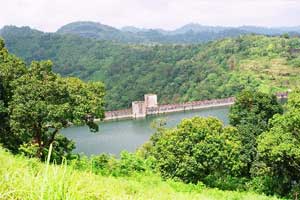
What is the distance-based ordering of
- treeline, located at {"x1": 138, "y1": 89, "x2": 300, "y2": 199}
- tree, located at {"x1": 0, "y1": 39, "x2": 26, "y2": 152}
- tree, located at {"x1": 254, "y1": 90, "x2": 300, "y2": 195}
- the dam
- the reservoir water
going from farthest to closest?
1. the dam
2. the reservoir water
3. treeline, located at {"x1": 138, "y1": 89, "x2": 300, "y2": 199}
4. tree, located at {"x1": 254, "y1": 90, "x2": 300, "y2": 195}
5. tree, located at {"x1": 0, "y1": 39, "x2": 26, "y2": 152}

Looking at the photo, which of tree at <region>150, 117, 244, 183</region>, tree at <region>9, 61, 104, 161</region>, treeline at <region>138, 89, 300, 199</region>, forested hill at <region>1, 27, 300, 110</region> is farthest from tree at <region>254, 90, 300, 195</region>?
forested hill at <region>1, 27, 300, 110</region>

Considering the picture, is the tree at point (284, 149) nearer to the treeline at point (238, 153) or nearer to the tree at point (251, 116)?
the treeline at point (238, 153)

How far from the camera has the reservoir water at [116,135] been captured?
143 ft

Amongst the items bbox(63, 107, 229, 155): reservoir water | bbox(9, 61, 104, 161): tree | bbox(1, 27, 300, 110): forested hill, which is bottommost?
bbox(63, 107, 229, 155): reservoir water

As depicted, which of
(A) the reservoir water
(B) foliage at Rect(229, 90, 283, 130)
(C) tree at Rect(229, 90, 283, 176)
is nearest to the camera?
(C) tree at Rect(229, 90, 283, 176)

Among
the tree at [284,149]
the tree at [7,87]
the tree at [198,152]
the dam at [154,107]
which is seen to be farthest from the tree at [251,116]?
the dam at [154,107]

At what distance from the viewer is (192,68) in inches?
3561

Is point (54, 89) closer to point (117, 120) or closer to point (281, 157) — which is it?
point (281, 157)

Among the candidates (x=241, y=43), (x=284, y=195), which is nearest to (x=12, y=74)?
(x=284, y=195)

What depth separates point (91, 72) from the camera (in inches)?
4092

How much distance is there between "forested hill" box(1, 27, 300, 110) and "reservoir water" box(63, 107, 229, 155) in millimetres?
11642

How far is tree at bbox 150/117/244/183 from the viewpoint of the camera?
15.6 meters

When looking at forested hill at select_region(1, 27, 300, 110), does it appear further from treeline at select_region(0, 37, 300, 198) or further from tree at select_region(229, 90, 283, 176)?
treeline at select_region(0, 37, 300, 198)

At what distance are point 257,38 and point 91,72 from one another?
38.6 m
